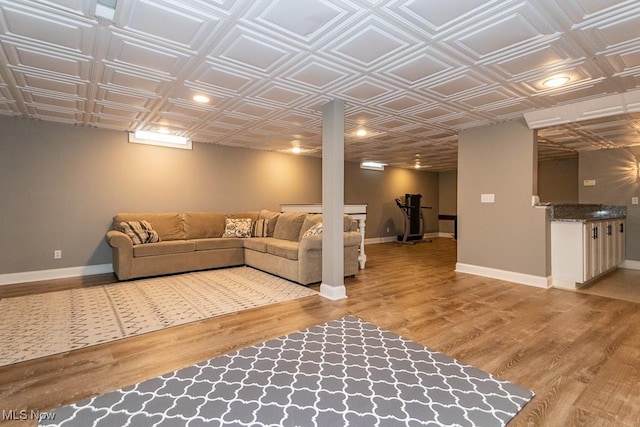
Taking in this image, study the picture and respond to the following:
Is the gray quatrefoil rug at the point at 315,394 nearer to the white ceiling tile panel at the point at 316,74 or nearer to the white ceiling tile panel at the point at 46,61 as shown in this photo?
the white ceiling tile panel at the point at 316,74

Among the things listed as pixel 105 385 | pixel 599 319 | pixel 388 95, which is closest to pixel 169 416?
pixel 105 385

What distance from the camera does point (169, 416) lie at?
1546mm

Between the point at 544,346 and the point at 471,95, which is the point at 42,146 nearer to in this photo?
the point at 471,95

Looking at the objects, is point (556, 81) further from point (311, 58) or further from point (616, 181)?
point (616, 181)

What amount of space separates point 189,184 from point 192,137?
898 mm

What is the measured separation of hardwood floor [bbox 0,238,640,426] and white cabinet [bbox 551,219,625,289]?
0.95 feet

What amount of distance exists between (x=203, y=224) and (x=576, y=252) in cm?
580

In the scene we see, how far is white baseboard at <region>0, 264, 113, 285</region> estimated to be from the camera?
4.36 m

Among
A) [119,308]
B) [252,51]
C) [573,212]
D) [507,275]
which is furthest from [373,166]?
[119,308]

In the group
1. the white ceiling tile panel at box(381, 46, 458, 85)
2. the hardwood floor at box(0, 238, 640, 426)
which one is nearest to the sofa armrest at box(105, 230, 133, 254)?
the hardwood floor at box(0, 238, 640, 426)

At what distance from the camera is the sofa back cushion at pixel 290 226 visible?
5.05m

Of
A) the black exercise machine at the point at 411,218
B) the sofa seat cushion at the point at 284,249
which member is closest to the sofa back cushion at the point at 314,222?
the sofa seat cushion at the point at 284,249

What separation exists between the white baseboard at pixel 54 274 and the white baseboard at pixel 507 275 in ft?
19.4

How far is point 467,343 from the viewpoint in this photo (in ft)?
7.98
